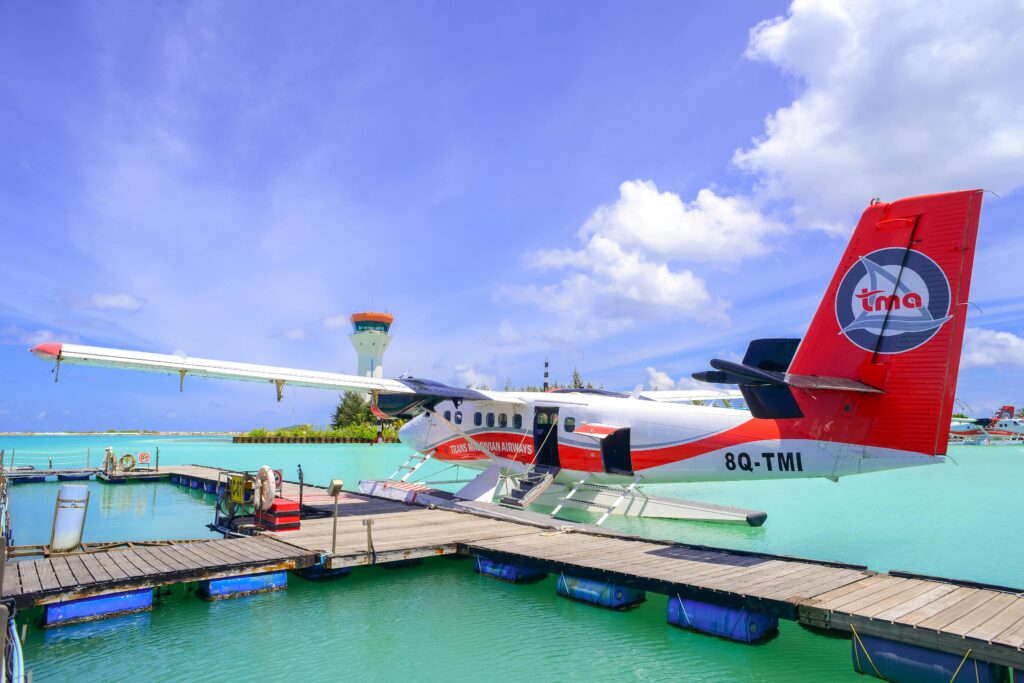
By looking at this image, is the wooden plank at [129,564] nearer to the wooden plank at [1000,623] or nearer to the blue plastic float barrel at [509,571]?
the blue plastic float barrel at [509,571]

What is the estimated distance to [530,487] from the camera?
14.0 m

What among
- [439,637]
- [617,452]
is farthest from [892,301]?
[439,637]

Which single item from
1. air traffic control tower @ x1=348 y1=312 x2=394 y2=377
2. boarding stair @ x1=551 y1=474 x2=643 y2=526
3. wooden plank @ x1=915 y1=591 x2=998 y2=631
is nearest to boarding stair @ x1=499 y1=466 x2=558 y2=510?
boarding stair @ x1=551 y1=474 x2=643 y2=526

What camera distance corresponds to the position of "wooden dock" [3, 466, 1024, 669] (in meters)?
5.81

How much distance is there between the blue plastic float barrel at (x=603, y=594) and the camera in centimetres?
798

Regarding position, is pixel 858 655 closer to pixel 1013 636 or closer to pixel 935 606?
pixel 935 606

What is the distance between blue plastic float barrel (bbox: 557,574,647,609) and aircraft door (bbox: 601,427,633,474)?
4.73 metres

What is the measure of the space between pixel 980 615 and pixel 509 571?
18.4ft

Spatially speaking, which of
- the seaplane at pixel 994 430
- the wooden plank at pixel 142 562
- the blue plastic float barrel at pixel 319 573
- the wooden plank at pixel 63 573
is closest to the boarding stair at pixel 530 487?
the blue plastic float barrel at pixel 319 573

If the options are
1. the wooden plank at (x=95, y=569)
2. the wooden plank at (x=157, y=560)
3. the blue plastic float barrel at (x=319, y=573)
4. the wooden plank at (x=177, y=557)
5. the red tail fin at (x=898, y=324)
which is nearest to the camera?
the wooden plank at (x=95, y=569)

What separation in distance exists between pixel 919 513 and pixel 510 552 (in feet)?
52.2

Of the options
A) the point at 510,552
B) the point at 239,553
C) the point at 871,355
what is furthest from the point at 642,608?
the point at 239,553

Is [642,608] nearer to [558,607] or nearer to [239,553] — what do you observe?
[558,607]

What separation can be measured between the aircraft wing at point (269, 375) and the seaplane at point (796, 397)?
3 cm
